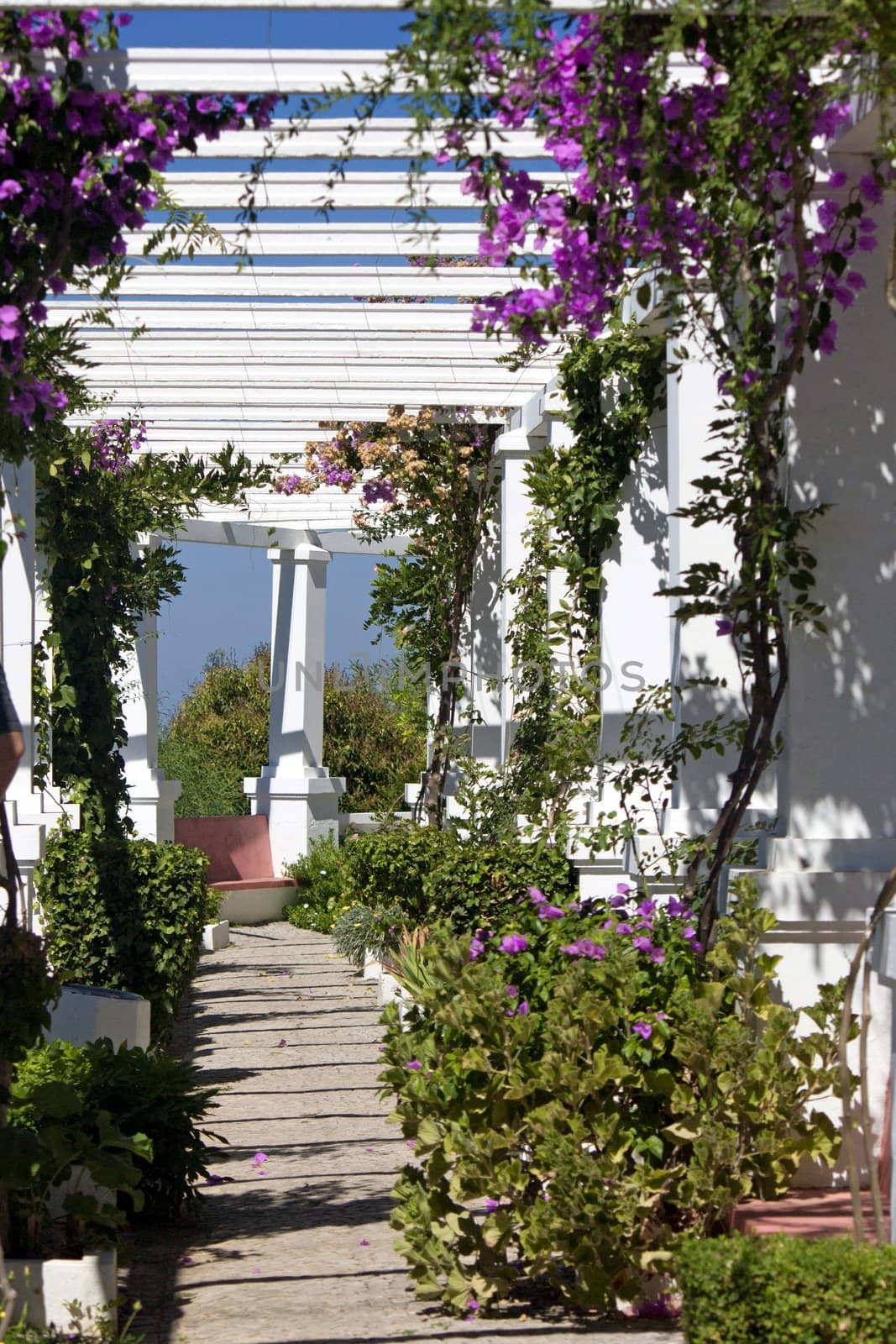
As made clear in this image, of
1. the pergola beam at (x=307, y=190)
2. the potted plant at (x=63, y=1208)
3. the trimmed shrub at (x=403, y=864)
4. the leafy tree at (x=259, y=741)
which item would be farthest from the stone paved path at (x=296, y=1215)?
the leafy tree at (x=259, y=741)

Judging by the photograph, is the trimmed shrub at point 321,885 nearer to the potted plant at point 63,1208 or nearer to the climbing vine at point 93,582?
the climbing vine at point 93,582

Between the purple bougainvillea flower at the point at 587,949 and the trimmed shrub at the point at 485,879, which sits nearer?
the purple bougainvillea flower at the point at 587,949

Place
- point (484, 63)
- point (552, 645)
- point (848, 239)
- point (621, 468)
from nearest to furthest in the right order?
point (484, 63) → point (848, 239) → point (621, 468) → point (552, 645)

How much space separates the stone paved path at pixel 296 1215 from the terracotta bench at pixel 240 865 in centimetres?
457

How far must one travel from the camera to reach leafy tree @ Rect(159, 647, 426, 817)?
58.3 feet

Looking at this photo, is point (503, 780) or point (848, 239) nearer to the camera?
point (848, 239)

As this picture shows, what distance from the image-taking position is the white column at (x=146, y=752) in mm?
12758

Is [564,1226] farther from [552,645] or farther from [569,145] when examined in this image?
[552,645]

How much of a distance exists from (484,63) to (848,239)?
4.53 feet

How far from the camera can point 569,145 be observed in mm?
4043

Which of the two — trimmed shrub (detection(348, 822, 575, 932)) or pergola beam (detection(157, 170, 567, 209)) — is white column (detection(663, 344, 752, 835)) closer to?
pergola beam (detection(157, 170, 567, 209))

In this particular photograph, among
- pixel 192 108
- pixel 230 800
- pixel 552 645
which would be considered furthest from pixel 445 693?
pixel 192 108

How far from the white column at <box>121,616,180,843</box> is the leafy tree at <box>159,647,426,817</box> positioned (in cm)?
354

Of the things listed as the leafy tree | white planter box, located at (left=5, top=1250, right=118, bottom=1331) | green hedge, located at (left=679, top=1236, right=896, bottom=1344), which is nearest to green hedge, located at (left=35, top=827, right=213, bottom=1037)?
white planter box, located at (left=5, top=1250, right=118, bottom=1331)
